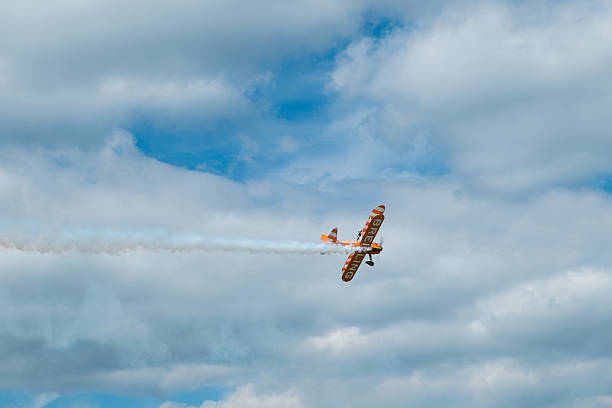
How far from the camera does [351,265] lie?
15162 cm

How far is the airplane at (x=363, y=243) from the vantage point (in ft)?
468

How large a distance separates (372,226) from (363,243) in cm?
389

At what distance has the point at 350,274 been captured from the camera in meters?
153

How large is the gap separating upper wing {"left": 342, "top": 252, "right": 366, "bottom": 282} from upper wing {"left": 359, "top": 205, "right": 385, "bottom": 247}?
3.28 meters

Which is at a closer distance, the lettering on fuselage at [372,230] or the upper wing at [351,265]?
the lettering on fuselage at [372,230]

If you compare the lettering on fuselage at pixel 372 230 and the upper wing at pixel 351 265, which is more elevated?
the lettering on fuselage at pixel 372 230

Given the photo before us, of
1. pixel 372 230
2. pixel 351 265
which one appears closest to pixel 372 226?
pixel 372 230

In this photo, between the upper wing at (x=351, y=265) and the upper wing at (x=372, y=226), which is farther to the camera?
the upper wing at (x=351, y=265)

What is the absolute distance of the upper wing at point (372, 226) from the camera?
142 meters

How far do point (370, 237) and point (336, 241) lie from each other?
725 cm

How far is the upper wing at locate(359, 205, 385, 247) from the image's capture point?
142 meters

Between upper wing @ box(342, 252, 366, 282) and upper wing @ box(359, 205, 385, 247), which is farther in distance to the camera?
upper wing @ box(342, 252, 366, 282)

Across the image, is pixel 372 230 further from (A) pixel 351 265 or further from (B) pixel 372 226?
(A) pixel 351 265

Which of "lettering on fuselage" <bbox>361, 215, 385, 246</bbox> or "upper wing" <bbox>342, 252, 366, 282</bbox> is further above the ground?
"lettering on fuselage" <bbox>361, 215, 385, 246</bbox>
